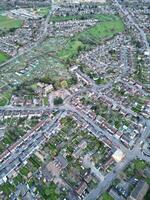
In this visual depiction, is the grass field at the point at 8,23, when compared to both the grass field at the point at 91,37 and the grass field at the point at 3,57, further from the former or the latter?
the grass field at the point at 91,37

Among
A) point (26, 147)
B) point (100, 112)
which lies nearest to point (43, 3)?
point (100, 112)

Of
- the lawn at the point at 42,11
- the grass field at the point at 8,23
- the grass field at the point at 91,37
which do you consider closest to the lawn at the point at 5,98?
the grass field at the point at 91,37

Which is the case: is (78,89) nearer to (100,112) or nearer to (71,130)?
(100,112)

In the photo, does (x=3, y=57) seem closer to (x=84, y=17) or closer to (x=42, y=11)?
(x=42, y=11)

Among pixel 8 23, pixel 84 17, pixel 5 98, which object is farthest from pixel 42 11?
pixel 5 98

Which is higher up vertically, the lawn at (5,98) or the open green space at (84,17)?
the open green space at (84,17)

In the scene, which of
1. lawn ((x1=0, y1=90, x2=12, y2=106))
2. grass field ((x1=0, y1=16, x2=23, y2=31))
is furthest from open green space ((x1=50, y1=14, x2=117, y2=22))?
lawn ((x1=0, y1=90, x2=12, y2=106))
